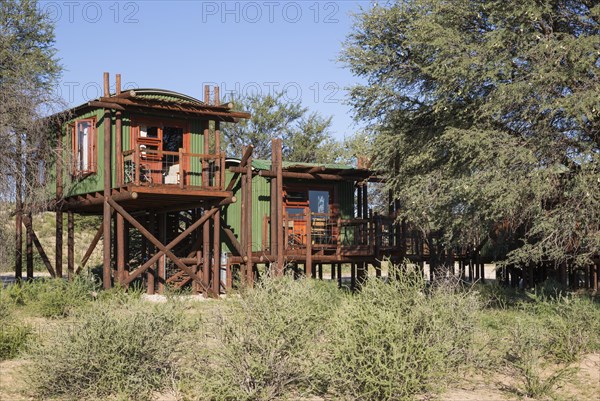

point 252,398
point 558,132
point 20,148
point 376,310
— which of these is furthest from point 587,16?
point 20,148

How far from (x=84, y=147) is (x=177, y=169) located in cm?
311

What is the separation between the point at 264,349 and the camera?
1001 cm

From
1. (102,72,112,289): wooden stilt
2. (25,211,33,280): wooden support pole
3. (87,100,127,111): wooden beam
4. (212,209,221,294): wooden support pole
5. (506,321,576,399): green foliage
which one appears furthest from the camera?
(25,211,33,280): wooden support pole

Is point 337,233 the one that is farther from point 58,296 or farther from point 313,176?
point 58,296

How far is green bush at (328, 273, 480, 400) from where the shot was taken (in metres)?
9.62

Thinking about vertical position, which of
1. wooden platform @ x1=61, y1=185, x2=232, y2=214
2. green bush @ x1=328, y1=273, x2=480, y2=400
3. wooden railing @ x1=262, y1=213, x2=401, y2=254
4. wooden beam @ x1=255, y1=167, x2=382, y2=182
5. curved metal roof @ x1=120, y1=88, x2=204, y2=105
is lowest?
green bush @ x1=328, y1=273, x2=480, y2=400

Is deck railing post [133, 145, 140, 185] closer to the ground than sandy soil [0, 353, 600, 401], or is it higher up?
higher up

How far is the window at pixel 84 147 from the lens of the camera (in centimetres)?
2275

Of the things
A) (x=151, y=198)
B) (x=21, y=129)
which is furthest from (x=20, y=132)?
(x=151, y=198)

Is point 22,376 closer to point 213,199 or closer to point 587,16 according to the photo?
point 213,199

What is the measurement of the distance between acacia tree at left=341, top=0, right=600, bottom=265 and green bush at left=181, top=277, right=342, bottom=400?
8407mm

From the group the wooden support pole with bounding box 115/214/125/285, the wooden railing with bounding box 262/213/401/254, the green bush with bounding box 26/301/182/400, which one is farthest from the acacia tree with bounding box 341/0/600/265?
the green bush with bounding box 26/301/182/400

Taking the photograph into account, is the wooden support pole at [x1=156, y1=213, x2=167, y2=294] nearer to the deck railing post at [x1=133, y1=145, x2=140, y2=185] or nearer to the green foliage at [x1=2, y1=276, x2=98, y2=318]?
the deck railing post at [x1=133, y1=145, x2=140, y2=185]

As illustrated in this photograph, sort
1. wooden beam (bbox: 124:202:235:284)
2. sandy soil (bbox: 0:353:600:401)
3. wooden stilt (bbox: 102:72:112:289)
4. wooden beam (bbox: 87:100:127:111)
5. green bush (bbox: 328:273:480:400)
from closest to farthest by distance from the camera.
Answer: green bush (bbox: 328:273:480:400)
sandy soil (bbox: 0:353:600:401)
wooden beam (bbox: 87:100:127:111)
wooden stilt (bbox: 102:72:112:289)
wooden beam (bbox: 124:202:235:284)
